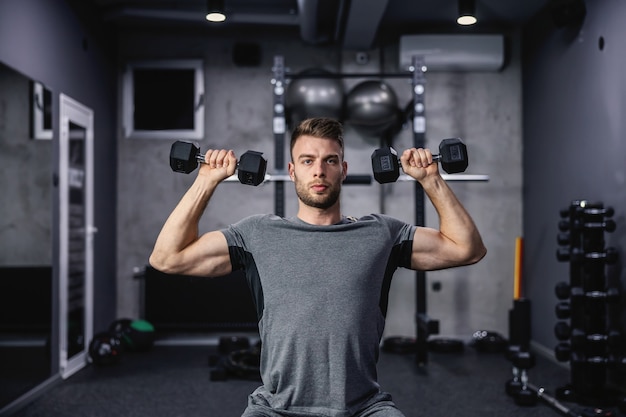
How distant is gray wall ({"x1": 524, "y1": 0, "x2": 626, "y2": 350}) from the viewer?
139 inches

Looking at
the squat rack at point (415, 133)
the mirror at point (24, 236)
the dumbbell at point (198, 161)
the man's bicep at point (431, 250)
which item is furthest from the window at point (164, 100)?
the man's bicep at point (431, 250)

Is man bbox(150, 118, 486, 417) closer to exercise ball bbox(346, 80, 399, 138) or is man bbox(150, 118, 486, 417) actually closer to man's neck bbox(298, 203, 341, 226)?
man's neck bbox(298, 203, 341, 226)

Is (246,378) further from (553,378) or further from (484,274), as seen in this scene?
(484,274)

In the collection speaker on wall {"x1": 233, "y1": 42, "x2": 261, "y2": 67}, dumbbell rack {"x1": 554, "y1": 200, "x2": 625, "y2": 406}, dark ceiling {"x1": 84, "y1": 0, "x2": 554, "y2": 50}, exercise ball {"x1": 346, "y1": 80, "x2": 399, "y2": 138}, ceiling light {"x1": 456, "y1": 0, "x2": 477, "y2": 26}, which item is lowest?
dumbbell rack {"x1": 554, "y1": 200, "x2": 625, "y2": 406}

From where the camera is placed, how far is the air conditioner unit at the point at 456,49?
4.98 meters

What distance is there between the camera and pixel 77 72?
4227 mm

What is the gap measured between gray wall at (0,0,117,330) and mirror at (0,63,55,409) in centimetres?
A: 4

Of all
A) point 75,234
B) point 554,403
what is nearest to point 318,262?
point 554,403

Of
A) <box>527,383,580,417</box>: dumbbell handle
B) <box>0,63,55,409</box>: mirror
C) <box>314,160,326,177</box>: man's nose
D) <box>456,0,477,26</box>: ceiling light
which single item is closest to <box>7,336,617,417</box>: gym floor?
<box>527,383,580,417</box>: dumbbell handle

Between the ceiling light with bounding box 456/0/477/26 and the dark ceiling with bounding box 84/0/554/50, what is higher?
the dark ceiling with bounding box 84/0/554/50

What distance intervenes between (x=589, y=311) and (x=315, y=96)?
7.16 feet

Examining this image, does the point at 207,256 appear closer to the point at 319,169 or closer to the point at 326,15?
the point at 319,169

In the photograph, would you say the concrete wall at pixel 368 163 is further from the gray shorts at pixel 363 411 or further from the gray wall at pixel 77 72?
the gray shorts at pixel 363 411

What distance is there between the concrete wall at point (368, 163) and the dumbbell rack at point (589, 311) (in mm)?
1776
